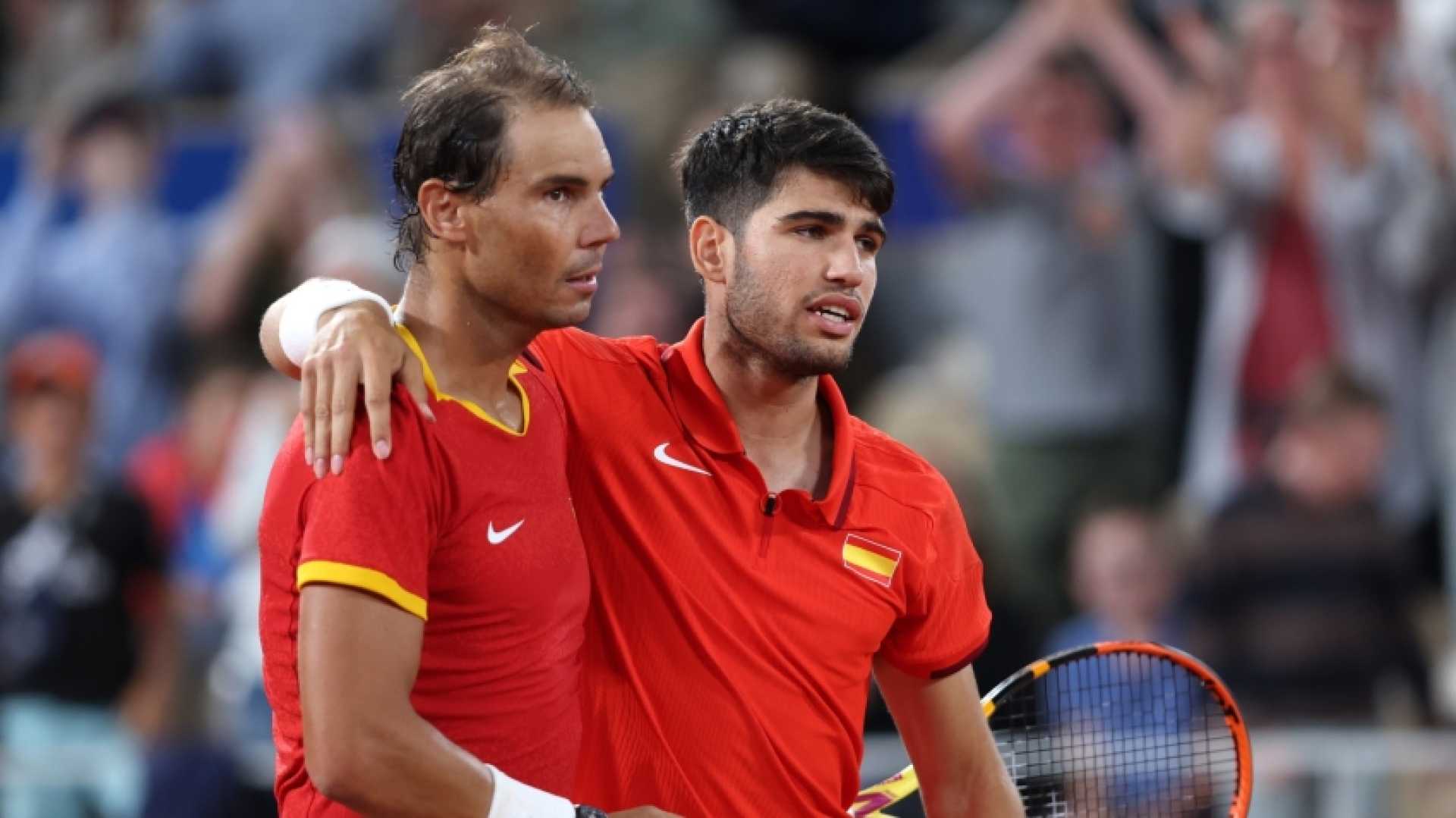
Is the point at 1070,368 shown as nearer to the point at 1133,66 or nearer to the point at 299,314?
the point at 1133,66

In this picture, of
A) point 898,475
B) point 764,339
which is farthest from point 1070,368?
point 764,339

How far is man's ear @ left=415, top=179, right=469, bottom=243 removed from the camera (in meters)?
2.84

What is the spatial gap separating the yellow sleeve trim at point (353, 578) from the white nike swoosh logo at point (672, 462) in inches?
32.0

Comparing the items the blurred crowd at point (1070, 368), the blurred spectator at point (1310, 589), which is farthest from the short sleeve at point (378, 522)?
the blurred spectator at point (1310, 589)

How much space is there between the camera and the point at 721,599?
3.22 m

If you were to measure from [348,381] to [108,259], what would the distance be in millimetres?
7206

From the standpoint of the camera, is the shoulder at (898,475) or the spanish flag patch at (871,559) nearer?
the spanish flag patch at (871,559)

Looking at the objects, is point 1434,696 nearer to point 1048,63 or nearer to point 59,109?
point 1048,63

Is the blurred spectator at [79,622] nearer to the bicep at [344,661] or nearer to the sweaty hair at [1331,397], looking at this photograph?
the sweaty hair at [1331,397]

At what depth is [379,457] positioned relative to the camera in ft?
8.48

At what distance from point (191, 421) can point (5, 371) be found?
1.01m

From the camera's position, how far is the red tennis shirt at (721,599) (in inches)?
125

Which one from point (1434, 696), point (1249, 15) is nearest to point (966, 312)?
point (1249, 15)

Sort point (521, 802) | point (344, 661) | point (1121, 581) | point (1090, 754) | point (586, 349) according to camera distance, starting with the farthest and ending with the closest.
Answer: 1. point (1121, 581)
2. point (1090, 754)
3. point (586, 349)
4. point (521, 802)
5. point (344, 661)
